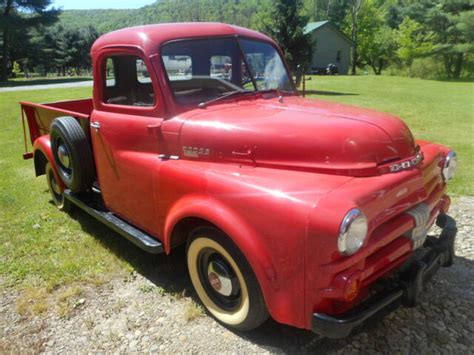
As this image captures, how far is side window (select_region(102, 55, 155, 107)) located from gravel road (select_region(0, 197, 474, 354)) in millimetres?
1557

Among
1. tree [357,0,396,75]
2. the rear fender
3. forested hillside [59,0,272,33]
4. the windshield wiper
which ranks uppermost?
forested hillside [59,0,272,33]

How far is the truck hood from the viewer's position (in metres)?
2.48

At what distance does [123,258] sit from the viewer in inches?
154

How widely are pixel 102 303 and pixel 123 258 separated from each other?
26.6 inches

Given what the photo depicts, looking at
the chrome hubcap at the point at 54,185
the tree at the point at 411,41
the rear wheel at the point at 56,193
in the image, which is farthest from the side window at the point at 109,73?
the tree at the point at 411,41

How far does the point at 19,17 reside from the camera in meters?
32.6

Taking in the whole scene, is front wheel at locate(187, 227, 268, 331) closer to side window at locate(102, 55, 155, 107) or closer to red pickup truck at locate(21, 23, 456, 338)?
red pickup truck at locate(21, 23, 456, 338)

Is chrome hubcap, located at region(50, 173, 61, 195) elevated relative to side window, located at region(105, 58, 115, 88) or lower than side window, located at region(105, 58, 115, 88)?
lower

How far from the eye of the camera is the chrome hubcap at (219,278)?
2721 mm

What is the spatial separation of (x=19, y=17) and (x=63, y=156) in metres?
Result: 34.3

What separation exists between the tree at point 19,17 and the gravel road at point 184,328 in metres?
34.4

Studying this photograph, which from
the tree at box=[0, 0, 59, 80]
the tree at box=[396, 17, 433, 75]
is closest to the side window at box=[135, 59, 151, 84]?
the tree at box=[0, 0, 59, 80]

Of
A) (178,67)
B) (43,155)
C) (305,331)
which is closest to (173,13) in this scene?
(43,155)

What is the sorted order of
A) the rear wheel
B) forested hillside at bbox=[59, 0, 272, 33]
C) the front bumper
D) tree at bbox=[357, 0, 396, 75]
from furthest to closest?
forested hillside at bbox=[59, 0, 272, 33] < tree at bbox=[357, 0, 396, 75] < the rear wheel < the front bumper
